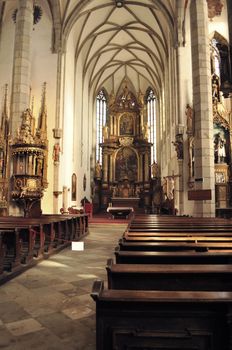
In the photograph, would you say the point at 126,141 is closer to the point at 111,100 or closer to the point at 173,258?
the point at 111,100

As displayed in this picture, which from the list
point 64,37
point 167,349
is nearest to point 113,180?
point 64,37

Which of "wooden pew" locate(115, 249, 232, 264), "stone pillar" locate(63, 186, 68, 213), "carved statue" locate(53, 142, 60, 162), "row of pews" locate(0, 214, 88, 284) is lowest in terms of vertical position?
"row of pews" locate(0, 214, 88, 284)

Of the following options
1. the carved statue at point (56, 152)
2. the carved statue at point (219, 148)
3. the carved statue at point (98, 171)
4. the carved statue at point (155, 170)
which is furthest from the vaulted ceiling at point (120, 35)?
the carved statue at point (98, 171)

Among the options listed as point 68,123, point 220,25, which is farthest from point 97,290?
point 220,25

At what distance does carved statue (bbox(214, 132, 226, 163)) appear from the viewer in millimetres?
16359

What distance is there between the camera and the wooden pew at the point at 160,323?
5.51ft

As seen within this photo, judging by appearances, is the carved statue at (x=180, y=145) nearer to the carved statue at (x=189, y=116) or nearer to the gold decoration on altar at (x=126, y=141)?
the carved statue at (x=189, y=116)

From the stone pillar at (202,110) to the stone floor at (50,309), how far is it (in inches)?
204

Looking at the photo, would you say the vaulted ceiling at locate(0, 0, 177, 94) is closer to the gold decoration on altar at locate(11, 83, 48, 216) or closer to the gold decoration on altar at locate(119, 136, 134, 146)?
the gold decoration on altar at locate(119, 136, 134, 146)

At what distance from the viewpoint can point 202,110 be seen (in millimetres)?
10188

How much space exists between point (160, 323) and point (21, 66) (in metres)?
12.0

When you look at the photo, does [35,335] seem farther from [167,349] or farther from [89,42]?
[89,42]

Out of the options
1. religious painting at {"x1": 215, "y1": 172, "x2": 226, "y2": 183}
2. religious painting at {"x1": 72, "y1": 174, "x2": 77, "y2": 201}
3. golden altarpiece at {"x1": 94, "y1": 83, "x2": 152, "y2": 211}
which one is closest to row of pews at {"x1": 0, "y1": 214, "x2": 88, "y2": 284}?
religious painting at {"x1": 215, "y1": 172, "x2": 226, "y2": 183}

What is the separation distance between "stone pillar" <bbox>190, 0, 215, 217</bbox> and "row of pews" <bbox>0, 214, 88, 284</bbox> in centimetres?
441
